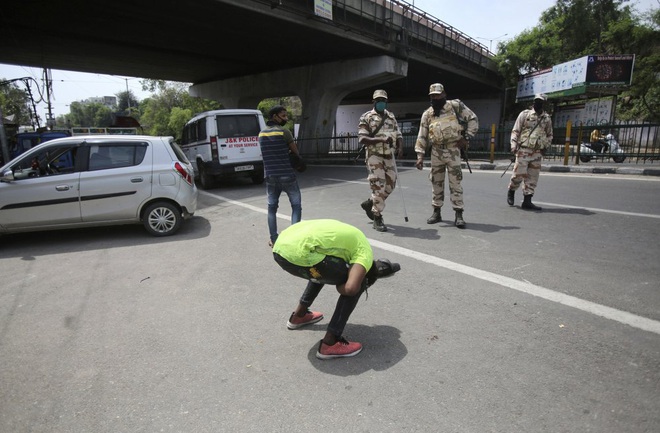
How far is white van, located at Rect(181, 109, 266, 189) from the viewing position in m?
10.9

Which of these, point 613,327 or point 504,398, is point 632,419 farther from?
point 613,327

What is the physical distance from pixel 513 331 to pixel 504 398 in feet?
2.65

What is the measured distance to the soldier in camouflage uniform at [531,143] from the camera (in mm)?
6730

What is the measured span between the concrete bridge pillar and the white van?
11.2 m

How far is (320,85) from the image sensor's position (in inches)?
918

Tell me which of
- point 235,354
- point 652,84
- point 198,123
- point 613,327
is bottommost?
point 235,354

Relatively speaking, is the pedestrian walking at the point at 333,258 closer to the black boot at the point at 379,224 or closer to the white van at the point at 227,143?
the black boot at the point at 379,224

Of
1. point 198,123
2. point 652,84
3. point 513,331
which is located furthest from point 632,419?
point 652,84

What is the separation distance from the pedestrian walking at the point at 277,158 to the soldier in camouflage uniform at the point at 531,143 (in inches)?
158

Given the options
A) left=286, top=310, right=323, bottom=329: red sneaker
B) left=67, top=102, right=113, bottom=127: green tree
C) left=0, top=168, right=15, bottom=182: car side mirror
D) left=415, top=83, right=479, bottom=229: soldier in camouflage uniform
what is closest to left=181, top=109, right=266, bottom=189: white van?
left=0, top=168, right=15, bottom=182: car side mirror

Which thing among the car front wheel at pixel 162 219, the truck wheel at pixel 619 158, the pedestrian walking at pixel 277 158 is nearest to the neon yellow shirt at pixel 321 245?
the pedestrian walking at pixel 277 158

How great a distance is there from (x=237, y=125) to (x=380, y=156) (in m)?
6.32

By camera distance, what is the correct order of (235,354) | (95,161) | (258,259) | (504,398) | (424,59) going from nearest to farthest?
(504,398)
(235,354)
(258,259)
(95,161)
(424,59)

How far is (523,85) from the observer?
102ft
